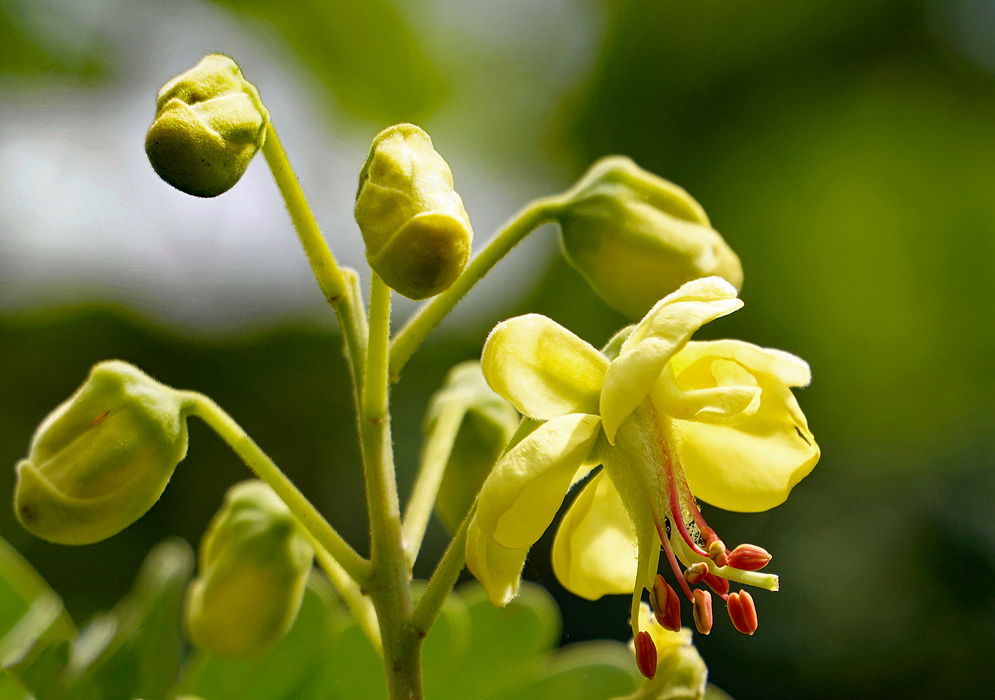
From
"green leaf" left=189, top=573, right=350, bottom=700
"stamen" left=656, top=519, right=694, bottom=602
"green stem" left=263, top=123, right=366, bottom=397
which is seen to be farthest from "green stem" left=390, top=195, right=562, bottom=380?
"green leaf" left=189, top=573, right=350, bottom=700

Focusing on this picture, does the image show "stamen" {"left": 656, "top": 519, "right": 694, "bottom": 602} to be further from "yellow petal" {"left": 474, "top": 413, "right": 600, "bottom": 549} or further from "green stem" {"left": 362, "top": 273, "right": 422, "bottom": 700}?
"green stem" {"left": 362, "top": 273, "right": 422, "bottom": 700}

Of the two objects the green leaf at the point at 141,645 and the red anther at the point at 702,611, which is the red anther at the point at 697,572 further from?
the green leaf at the point at 141,645

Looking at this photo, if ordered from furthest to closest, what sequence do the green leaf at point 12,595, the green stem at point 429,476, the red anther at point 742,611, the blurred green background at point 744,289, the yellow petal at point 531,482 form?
1. the blurred green background at point 744,289
2. the green leaf at point 12,595
3. the green stem at point 429,476
4. the red anther at point 742,611
5. the yellow petal at point 531,482

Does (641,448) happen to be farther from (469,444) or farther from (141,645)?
(141,645)

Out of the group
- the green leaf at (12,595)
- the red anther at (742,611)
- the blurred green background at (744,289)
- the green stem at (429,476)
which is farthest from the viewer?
the blurred green background at (744,289)

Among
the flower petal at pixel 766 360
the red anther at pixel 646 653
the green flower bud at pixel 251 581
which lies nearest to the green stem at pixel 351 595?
the green flower bud at pixel 251 581

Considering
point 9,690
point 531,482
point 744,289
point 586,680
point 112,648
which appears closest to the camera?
point 531,482

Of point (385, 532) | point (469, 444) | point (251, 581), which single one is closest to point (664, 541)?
point (385, 532)
